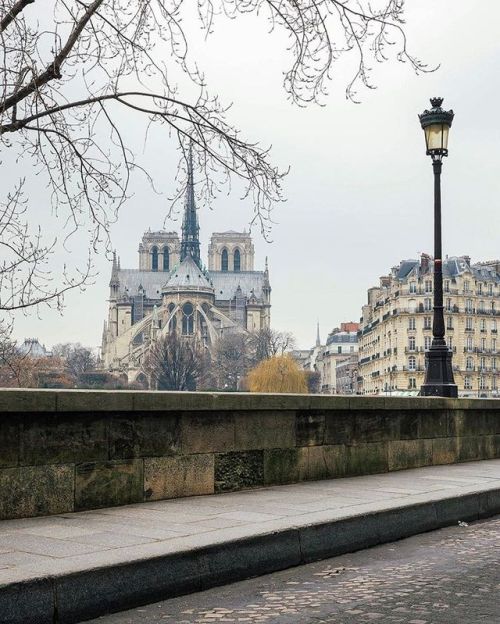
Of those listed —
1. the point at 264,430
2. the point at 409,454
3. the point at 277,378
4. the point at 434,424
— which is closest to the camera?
the point at 264,430

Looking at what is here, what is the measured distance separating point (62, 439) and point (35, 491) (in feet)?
1.50

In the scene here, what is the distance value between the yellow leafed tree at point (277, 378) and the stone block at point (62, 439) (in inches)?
4301

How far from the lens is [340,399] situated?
1069 cm

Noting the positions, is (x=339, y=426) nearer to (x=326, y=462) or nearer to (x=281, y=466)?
(x=326, y=462)

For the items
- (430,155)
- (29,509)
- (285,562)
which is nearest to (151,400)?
(29,509)

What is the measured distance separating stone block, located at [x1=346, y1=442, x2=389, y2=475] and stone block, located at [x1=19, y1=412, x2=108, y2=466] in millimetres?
4054

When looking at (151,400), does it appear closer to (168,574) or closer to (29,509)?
(29,509)

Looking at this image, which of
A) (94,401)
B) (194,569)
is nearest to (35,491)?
(94,401)

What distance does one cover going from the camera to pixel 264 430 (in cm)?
953

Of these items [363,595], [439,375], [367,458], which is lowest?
[363,595]

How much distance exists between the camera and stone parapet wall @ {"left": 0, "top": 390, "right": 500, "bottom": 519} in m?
7.19

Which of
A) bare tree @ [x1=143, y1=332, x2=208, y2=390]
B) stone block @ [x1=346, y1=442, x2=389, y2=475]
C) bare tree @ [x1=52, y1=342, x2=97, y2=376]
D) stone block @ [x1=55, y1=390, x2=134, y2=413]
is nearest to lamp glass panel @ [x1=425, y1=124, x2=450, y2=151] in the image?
stone block @ [x1=346, y1=442, x2=389, y2=475]

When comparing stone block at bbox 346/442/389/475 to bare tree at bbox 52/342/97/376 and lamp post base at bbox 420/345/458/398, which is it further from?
bare tree at bbox 52/342/97/376

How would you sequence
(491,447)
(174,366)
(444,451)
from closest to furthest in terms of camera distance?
(444,451), (491,447), (174,366)
